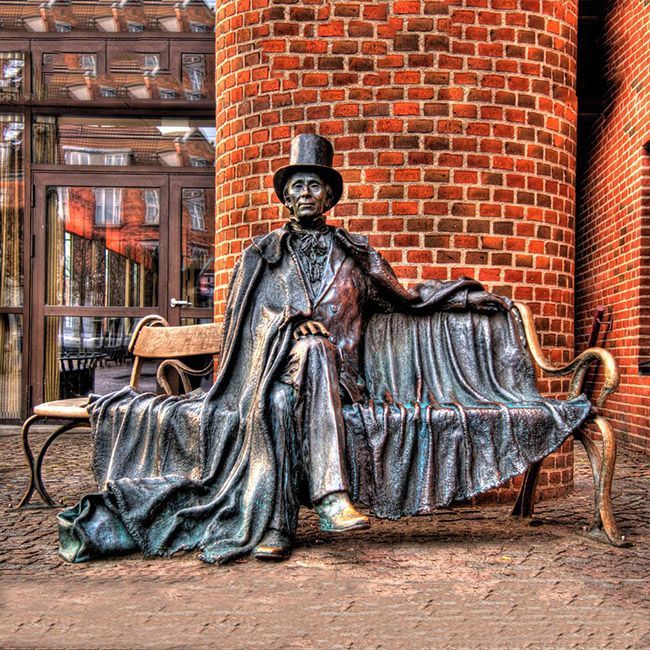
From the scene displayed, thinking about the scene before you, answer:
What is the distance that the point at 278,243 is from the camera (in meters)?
4.25

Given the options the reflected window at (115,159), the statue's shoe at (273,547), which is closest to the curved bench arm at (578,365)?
the statue's shoe at (273,547)

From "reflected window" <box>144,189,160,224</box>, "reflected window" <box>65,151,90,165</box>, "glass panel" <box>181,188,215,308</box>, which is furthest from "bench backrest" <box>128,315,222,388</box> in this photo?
"reflected window" <box>65,151,90,165</box>

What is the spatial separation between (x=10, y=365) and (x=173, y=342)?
12.6 ft

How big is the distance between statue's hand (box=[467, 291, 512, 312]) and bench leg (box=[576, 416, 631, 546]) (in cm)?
82

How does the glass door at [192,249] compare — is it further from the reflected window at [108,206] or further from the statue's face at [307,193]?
the statue's face at [307,193]

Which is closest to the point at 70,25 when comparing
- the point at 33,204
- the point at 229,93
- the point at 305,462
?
the point at 33,204

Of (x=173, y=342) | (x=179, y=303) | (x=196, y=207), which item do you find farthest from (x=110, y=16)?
(x=173, y=342)

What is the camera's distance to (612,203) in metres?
7.88

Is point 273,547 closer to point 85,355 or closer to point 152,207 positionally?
point 85,355

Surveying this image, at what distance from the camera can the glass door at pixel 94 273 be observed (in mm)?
7969

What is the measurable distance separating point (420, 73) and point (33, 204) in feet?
15.4

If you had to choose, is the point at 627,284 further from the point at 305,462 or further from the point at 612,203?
the point at 305,462

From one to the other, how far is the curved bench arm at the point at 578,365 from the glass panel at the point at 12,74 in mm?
5974

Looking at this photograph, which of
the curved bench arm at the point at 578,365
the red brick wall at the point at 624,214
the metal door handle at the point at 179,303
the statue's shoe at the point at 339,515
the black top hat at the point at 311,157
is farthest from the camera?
the metal door handle at the point at 179,303
